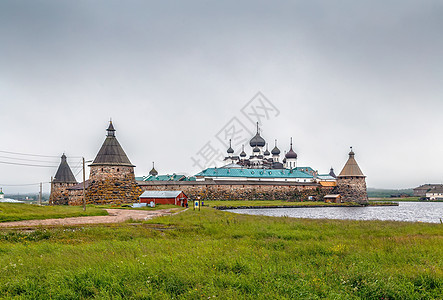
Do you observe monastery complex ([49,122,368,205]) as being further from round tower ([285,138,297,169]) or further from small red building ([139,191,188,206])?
small red building ([139,191,188,206])

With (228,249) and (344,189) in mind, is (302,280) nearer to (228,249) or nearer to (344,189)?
(228,249)

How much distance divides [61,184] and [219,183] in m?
26.2

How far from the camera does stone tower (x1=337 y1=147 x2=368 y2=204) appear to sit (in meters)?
62.9

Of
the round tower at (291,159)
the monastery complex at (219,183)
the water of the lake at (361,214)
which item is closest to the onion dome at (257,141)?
the monastery complex at (219,183)

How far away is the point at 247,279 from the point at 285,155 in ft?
292

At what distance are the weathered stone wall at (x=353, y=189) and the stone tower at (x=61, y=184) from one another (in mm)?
48985

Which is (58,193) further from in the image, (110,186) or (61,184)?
(110,186)

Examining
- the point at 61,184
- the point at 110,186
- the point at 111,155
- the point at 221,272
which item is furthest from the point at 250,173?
the point at 221,272

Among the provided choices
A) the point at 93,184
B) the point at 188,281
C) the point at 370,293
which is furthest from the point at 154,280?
the point at 93,184

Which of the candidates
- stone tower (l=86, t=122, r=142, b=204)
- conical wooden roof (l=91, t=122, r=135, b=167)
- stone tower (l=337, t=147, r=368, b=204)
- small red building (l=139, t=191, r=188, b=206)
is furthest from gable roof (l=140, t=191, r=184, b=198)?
stone tower (l=337, t=147, r=368, b=204)

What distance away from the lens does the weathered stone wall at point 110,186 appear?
36.9 m

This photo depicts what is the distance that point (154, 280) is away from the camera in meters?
6.28

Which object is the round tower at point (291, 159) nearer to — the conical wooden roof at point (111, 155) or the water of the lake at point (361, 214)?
the water of the lake at point (361, 214)

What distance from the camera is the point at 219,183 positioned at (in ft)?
194
